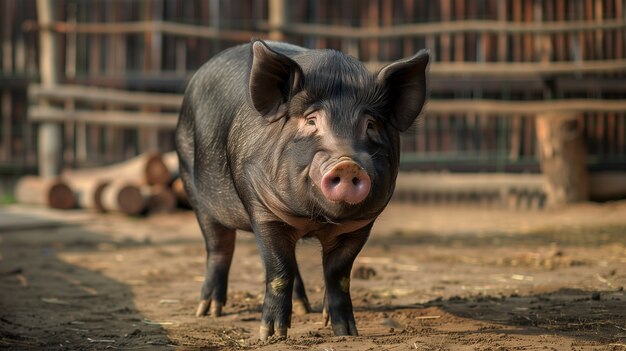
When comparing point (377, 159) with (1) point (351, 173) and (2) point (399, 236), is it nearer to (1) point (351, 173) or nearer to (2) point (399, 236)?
(1) point (351, 173)

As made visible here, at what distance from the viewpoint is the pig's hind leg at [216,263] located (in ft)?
21.1

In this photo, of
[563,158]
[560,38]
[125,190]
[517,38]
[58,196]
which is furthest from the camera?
[517,38]

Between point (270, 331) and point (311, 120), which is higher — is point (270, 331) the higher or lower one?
the lower one

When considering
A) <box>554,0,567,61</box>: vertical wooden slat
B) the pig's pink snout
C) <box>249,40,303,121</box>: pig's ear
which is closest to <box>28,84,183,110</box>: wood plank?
<box>554,0,567,61</box>: vertical wooden slat

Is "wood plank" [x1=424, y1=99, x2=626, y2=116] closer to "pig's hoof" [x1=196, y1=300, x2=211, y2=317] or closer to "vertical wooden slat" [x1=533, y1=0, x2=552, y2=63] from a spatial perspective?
"vertical wooden slat" [x1=533, y1=0, x2=552, y2=63]

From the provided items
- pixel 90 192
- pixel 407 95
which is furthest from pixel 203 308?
pixel 90 192

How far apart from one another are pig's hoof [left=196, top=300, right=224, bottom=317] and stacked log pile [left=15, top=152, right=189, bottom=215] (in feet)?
19.1

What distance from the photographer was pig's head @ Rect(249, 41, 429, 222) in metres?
4.61

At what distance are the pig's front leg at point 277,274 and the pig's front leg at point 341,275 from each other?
225 millimetres

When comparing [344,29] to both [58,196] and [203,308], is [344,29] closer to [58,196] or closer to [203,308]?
[58,196]

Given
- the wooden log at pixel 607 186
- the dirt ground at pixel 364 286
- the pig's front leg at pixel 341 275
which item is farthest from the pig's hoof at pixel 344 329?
the wooden log at pixel 607 186

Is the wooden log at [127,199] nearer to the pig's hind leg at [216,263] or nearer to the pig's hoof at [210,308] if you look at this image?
the pig's hind leg at [216,263]

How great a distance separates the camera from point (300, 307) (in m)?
6.30

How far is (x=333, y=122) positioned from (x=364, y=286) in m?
2.69
